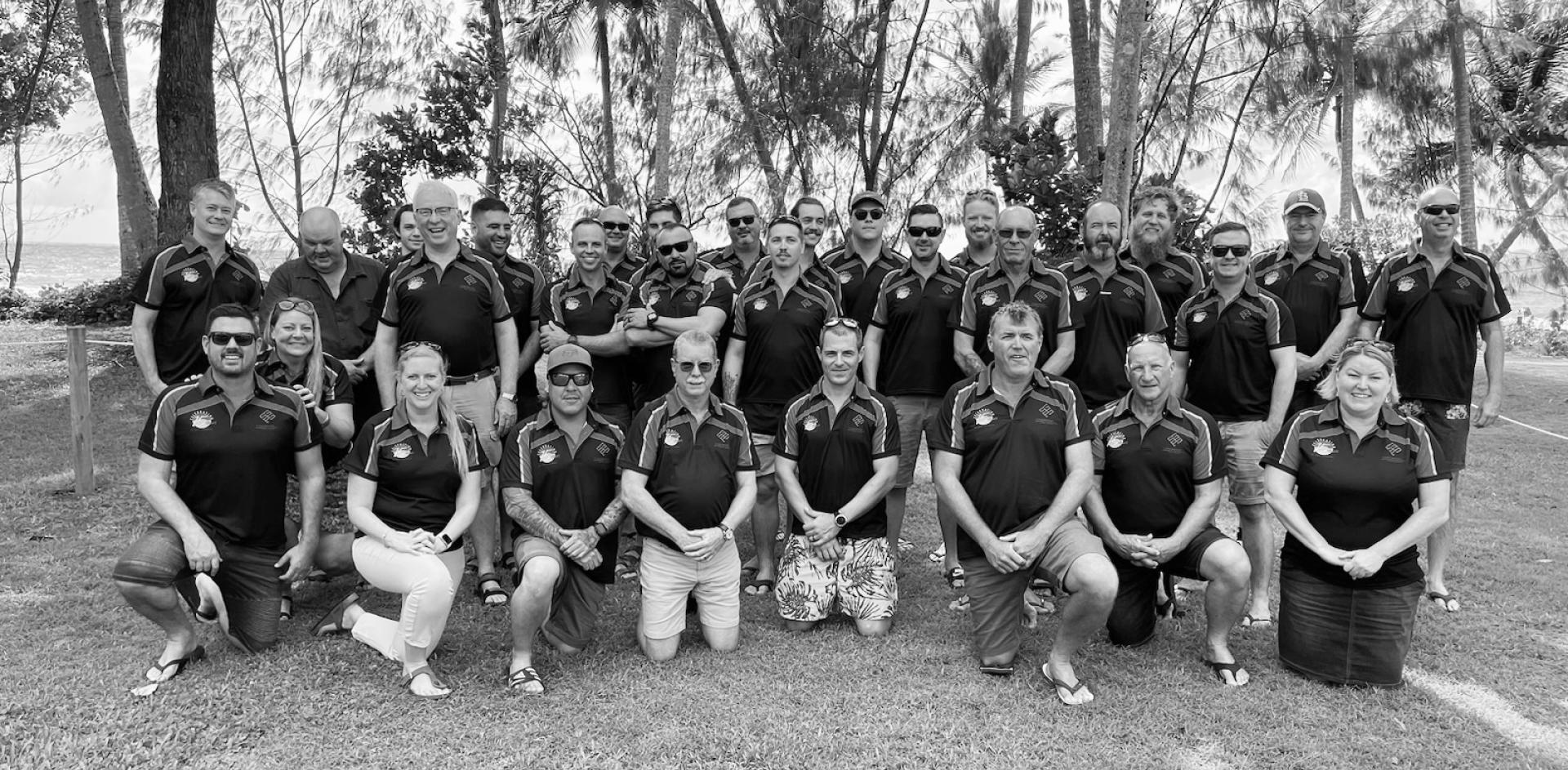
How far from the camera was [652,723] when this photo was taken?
163 inches

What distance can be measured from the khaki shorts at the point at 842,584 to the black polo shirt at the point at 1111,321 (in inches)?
60.3

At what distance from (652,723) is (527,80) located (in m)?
16.6

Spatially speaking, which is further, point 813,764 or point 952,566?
point 952,566

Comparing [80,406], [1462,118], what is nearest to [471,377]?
[80,406]

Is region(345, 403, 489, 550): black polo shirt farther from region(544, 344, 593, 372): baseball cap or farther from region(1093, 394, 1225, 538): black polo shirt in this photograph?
region(1093, 394, 1225, 538): black polo shirt

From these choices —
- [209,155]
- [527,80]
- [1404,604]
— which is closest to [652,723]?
[1404,604]

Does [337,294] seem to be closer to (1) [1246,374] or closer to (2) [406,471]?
(2) [406,471]

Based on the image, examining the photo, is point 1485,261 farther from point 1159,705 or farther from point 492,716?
point 492,716

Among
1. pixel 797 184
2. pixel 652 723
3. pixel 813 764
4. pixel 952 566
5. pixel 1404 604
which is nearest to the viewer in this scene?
pixel 813 764

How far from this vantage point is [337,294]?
584 cm

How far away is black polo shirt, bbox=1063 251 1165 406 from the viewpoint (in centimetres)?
565

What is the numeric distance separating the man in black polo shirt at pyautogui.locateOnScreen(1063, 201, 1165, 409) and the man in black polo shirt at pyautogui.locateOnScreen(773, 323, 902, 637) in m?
1.25

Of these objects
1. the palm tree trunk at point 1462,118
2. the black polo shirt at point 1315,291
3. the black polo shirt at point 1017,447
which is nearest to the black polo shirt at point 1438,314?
the black polo shirt at point 1315,291

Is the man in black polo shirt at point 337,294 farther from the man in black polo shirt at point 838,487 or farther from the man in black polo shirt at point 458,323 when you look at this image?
the man in black polo shirt at point 838,487
